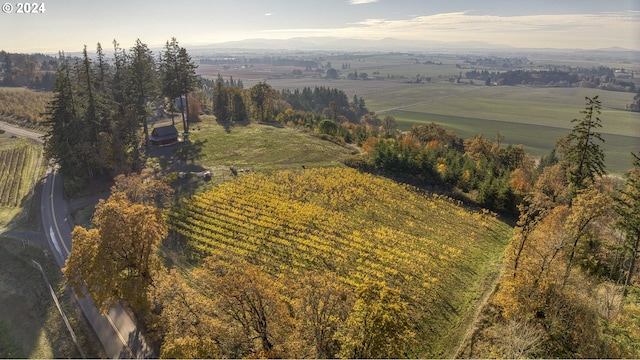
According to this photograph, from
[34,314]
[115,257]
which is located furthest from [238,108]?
[115,257]

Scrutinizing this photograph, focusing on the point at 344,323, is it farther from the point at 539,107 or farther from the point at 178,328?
the point at 539,107

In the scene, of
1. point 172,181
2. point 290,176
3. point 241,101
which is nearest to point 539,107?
point 241,101

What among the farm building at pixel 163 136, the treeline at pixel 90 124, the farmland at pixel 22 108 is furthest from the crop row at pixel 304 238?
the farmland at pixel 22 108

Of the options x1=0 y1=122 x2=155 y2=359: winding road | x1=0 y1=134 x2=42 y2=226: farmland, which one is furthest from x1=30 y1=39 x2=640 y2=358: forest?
x1=0 y1=134 x2=42 y2=226: farmland

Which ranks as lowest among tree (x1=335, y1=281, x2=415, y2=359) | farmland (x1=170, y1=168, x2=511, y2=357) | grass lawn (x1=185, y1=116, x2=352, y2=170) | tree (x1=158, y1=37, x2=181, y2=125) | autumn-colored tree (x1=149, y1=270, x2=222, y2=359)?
farmland (x1=170, y1=168, x2=511, y2=357)

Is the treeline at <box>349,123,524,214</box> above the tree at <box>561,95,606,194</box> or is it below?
below

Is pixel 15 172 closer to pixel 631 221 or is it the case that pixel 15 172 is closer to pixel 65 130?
pixel 65 130

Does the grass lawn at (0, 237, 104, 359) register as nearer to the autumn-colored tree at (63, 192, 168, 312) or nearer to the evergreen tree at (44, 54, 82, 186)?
the autumn-colored tree at (63, 192, 168, 312)
